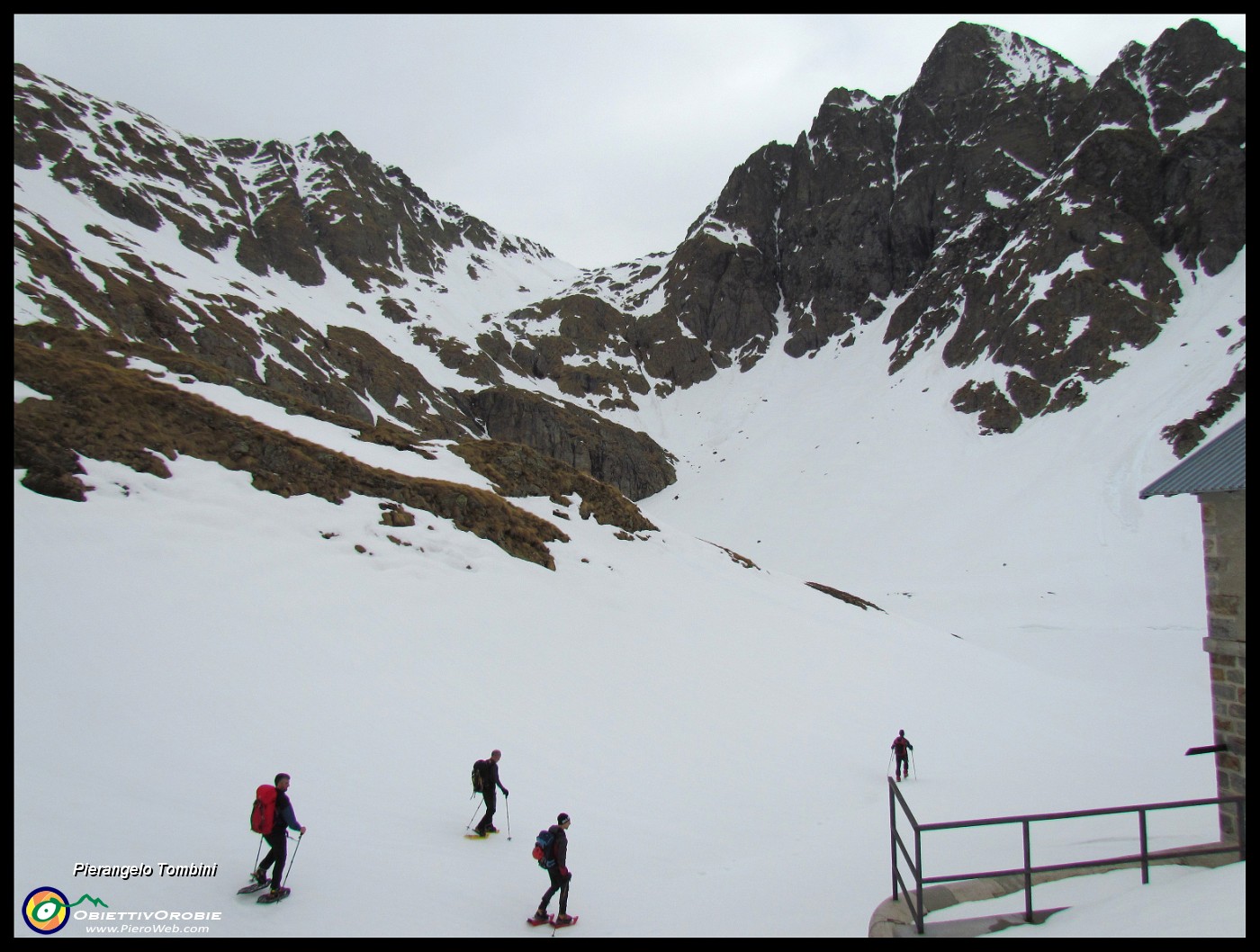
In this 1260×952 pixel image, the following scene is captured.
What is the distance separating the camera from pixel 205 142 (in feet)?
431

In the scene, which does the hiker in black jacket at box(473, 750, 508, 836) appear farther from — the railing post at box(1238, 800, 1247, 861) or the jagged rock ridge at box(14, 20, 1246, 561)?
the jagged rock ridge at box(14, 20, 1246, 561)

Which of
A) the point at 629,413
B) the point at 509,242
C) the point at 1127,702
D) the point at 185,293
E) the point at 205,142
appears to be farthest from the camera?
the point at 509,242

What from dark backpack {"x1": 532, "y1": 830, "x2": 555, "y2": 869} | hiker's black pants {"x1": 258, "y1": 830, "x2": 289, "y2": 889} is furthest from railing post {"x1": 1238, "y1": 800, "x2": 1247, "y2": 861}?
hiker's black pants {"x1": 258, "y1": 830, "x2": 289, "y2": 889}

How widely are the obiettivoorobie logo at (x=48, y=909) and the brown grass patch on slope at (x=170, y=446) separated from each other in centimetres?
1282

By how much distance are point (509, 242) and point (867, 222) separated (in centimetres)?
8871

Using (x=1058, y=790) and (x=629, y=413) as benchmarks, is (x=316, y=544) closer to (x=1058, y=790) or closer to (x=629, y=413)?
(x=1058, y=790)

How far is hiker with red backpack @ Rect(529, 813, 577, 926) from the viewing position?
7070 millimetres

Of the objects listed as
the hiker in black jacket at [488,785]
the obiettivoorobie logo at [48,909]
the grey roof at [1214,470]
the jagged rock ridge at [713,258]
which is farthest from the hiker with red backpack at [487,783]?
the jagged rock ridge at [713,258]

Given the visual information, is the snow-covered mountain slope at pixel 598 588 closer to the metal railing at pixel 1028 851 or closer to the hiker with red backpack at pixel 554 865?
the hiker with red backpack at pixel 554 865

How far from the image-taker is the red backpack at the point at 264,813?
668 centimetres

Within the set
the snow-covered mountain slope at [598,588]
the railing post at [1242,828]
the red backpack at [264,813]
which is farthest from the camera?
the snow-covered mountain slope at [598,588]

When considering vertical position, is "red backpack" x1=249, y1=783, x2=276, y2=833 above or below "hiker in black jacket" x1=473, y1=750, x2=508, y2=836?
above

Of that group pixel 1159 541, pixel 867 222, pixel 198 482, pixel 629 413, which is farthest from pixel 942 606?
pixel 867 222

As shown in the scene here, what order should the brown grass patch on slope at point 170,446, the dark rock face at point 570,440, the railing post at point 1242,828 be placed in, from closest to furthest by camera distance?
the railing post at point 1242,828, the brown grass patch on slope at point 170,446, the dark rock face at point 570,440
